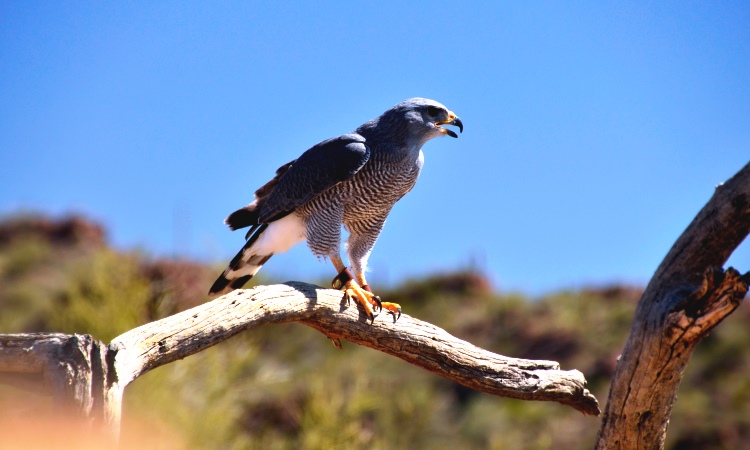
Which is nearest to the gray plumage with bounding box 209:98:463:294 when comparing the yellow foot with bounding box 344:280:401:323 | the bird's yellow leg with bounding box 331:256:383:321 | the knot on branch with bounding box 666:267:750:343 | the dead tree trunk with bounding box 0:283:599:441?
the bird's yellow leg with bounding box 331:256:383:321

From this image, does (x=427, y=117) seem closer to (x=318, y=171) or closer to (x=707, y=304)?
(x=318, y=171)

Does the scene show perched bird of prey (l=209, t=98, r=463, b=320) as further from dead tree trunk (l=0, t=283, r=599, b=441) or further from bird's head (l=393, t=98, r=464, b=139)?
dead tree trunk (l=0, t=283, r=599, b=441)

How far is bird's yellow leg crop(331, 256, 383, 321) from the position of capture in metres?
4.74

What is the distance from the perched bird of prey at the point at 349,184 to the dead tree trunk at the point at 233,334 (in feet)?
2.43

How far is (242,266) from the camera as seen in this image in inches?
230

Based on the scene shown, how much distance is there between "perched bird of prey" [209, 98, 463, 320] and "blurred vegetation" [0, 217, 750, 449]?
4604 millimetres

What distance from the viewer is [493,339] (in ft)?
71.1

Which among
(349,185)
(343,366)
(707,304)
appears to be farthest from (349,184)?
(343,366)

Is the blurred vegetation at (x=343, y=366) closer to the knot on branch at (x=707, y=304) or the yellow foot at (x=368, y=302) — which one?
the yellow foot at (x=368, y=302)

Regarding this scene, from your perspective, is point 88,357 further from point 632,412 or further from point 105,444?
point 632,412

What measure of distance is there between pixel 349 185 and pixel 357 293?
0.94 metres

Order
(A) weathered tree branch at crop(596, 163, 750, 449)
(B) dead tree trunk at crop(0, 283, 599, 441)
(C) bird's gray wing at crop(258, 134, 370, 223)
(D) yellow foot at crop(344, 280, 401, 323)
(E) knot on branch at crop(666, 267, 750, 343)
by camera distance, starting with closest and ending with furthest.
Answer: (B) dead tree trunk at crop(0, 283, 599, 441) → (E) knot on branch at crop(666, 267, 750, 343) → (A) weathered tree branch at crop(596, 163, 750, 449) → (D) yellow foot at crop(344, 280, 401, 323) → (C) bird's gray wing at crop(258, 134, 370, 223)

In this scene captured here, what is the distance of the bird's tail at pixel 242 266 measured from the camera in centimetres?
580

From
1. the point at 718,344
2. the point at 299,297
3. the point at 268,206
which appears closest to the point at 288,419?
the point at 718,344
